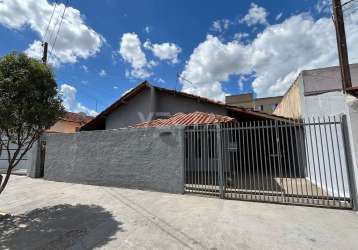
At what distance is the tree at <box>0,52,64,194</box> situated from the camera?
18.1 ft

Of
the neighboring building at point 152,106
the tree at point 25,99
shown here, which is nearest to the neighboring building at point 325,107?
the neighboring building at point 152,106

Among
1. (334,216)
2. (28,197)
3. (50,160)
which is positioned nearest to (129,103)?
(50,160)

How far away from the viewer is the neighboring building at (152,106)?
12.8 metres

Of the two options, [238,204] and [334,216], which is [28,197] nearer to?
[238,204]

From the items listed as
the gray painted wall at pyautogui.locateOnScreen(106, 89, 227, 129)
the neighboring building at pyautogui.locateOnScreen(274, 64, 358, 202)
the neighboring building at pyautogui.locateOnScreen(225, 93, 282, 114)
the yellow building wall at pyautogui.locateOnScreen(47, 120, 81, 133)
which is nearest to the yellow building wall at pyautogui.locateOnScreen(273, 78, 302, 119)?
the neighboring building at pyautogui.locateOnScreen(274, 64, 358, 202)

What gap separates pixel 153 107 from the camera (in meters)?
13.6

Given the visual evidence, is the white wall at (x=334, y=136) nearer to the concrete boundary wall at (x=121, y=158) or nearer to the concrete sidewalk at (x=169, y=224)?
the concrete sidewalk at (x=169, y=224)

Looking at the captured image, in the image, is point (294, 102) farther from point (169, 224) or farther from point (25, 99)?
point (25, 99)

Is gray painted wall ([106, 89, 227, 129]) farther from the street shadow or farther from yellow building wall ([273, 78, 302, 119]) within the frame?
the street shadow

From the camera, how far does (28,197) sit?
8.10 meters

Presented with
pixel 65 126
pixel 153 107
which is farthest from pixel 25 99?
pixel 65 126

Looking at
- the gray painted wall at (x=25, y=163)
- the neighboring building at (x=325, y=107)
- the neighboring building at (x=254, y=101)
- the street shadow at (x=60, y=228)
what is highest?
the neighboring building at (x=254, y=101)

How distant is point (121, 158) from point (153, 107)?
516cm

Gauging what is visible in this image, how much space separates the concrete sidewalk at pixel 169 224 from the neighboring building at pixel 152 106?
6.59 meters
